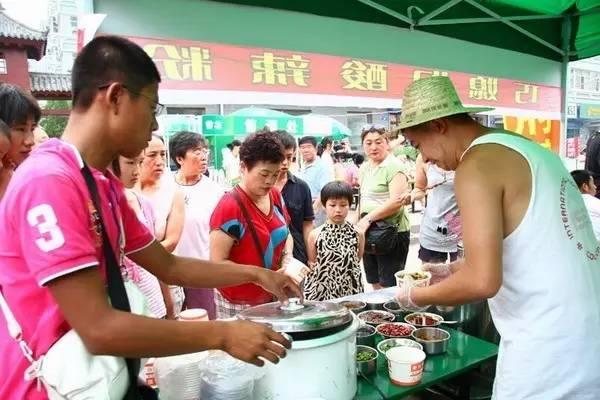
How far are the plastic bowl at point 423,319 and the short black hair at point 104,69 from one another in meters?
1.44

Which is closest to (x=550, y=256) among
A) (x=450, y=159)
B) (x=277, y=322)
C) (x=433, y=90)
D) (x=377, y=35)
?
(x=450, y=159)

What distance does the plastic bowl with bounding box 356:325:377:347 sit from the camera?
5.34 ft

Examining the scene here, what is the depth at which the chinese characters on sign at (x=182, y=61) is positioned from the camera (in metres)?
2.07

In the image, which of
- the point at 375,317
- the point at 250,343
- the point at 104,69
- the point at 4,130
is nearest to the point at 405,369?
the point at 375,317

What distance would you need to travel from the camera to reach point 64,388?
0.80 metres

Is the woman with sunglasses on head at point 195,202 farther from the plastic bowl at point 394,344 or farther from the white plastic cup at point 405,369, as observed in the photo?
the white plastic cup at point 405,369

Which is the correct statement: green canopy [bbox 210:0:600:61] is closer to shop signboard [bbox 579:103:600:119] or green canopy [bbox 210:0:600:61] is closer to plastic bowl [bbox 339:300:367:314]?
plastic bowl [bbox 339:300:367:314]

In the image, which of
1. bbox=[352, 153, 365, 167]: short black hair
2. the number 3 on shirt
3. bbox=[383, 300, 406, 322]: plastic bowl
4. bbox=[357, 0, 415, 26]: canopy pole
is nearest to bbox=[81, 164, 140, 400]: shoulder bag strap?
the number 3 on shirt

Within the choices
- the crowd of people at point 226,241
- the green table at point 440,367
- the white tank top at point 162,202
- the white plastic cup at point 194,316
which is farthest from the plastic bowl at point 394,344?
the white tank top at point 162,202

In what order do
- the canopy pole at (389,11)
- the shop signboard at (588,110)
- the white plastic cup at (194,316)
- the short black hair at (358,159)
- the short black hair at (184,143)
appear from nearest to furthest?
the white plastic cup at (194,316) → the canopy pole at (389,11) → the short black hair at (184,143) → the shop signboard at (588,110) → the short black hair at (358,159)

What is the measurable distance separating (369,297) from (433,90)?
3.69 ft

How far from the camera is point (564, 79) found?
13.2 feet

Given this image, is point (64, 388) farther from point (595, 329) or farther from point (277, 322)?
point (595, 329)

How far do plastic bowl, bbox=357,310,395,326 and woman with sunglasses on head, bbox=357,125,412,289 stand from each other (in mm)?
1440
